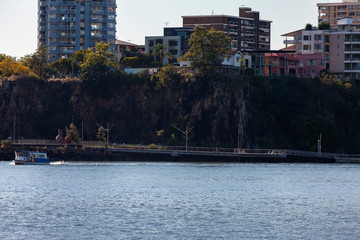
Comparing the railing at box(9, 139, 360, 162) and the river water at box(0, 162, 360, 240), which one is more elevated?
the railing at box(9, 139, 360, 162)

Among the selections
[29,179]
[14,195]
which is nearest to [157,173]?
[29,179]

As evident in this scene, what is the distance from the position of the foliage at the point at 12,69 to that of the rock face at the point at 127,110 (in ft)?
27.6

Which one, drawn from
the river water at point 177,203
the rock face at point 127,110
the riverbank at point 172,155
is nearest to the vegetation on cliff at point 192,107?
the rock face at point 127,110

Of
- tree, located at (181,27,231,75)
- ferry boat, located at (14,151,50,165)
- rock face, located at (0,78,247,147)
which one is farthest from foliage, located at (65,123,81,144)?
tree, located at (181,27,231,75)

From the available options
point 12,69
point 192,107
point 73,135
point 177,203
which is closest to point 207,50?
point 192,107

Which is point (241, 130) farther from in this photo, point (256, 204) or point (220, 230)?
point (220, 230)

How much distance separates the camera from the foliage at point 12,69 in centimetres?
19462

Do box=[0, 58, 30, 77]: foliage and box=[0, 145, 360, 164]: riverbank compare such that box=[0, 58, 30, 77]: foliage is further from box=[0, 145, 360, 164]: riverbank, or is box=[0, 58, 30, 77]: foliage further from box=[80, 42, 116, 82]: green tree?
box=[0, 145, 360, 164]: riverbank

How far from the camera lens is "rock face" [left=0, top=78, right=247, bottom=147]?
173000 millimetres

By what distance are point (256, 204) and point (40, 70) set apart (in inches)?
4646

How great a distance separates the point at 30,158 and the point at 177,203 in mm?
65651

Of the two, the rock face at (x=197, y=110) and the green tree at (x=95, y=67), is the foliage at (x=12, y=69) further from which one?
the green tree at (x=95, y=67)

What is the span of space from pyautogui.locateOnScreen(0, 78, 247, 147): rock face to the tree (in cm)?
431

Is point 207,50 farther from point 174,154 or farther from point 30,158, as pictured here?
point 30,158
